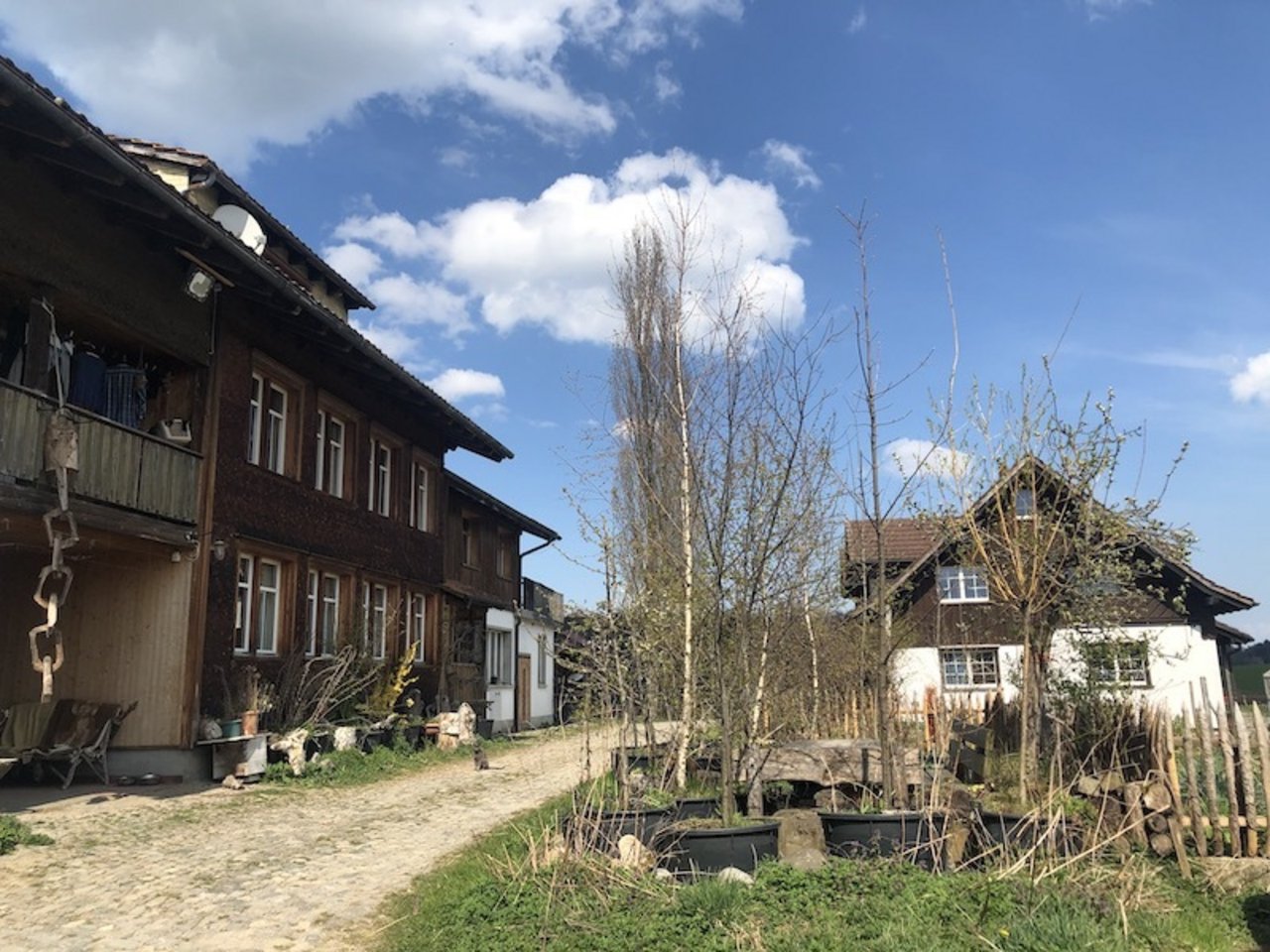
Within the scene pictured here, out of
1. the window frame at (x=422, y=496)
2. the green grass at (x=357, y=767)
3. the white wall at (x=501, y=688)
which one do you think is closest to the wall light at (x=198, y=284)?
the green grass at (x=357, y=767)

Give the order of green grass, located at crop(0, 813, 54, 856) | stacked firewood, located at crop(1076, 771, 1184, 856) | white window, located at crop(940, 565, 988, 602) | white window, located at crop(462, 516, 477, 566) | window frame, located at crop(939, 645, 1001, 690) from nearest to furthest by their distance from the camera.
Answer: stacked firewood, located at crop(1076, 771, 1184, 856) < green grass, located at crop(0, 813, 54, 856) < white window, located at crop(462, 516, 477, 566) < window frame, located at crop(939, 645, 1001, 690) < white window, located at crop(940, 565, 988, 602)

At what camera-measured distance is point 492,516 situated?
27.9 metres

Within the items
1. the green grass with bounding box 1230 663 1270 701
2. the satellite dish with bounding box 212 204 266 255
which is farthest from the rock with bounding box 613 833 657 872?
the green grass with bounding box 1230 663 1270 701

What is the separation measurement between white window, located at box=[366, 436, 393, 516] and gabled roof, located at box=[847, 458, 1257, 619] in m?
9.51

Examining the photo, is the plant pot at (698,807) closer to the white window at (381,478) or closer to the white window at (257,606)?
the white window at (257,606)

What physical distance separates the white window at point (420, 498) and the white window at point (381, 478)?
46.9 inches

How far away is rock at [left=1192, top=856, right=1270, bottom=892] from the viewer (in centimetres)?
772

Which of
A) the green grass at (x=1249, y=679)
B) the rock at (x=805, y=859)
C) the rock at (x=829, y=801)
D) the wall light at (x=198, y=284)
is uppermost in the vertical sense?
the wall light at (x=198, y=284)

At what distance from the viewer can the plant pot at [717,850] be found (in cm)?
684

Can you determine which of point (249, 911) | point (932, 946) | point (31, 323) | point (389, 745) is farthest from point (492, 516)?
point (932, 946)

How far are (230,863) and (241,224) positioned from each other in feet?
39.5

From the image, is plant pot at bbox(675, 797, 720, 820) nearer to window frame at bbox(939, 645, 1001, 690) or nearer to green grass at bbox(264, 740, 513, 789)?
green grass at bbox(264, 740, 513, 789)

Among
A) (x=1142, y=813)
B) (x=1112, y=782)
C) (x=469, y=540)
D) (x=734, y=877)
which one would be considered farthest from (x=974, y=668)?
(x=734, y=877)

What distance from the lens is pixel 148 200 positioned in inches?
448
